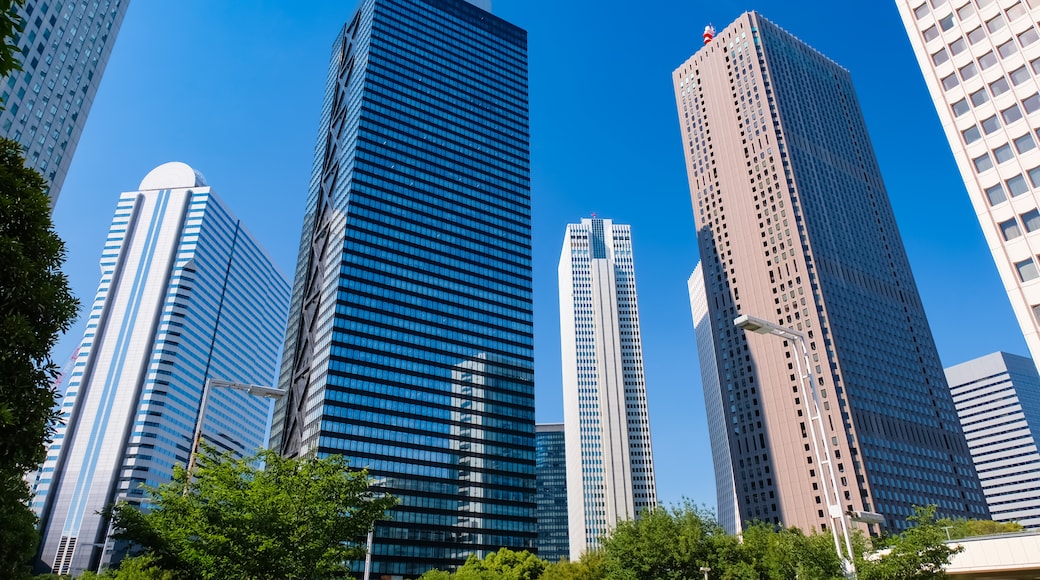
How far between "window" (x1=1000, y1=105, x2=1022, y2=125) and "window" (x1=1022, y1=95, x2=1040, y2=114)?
0.40 metres

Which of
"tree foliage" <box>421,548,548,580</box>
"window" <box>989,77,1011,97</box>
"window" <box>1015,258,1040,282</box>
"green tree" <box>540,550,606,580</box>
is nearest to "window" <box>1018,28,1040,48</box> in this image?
"window" <box>989,77,1011,97</box>

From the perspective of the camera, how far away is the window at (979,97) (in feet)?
141

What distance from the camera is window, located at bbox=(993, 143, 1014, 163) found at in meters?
40.6

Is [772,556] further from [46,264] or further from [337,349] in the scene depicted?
[337,349]

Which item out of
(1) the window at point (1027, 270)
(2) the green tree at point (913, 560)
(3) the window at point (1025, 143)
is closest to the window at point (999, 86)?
(3) the window at point (1025, 143)

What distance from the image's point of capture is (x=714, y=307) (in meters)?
158

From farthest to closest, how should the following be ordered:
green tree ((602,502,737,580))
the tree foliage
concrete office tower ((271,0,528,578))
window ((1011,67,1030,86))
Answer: concrete office tower ((271,0,528,578)) < the tree foliage < green tree ((602,502,737,580)) < window ((1011,67,1030,86))

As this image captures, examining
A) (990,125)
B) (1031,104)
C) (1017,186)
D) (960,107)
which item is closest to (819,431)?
(1017,186)

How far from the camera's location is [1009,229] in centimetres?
3934

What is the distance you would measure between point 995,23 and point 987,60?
2792mm

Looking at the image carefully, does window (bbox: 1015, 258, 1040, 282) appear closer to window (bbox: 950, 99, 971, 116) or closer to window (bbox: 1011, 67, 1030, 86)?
window (bbox: 950, 99, 971, 116)

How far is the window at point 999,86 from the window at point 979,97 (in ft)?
1.45

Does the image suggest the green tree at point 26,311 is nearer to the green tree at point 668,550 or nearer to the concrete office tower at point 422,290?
the green tree at point 668,550

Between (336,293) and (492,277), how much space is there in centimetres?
3905
